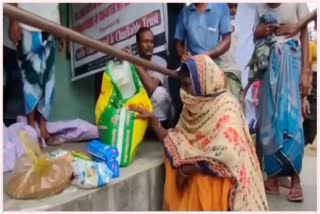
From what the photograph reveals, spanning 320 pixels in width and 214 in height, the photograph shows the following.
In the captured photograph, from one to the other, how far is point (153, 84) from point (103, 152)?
0.85 metres

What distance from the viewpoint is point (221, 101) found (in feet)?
6.12

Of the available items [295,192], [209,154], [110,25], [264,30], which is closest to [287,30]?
[264,30]

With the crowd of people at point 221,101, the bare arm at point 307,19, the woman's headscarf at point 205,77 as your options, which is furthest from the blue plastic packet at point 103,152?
the bare arm at point 307,19

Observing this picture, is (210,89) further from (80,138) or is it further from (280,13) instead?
(80,138)

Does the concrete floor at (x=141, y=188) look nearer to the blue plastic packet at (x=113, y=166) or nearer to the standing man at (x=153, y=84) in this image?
the blue plastic packet at (x=113, y=166)

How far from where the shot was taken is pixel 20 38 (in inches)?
89.9

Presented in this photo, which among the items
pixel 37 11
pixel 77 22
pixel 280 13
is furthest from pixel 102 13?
pixel 280 13

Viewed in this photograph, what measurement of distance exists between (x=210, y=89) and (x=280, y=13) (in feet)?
3.13

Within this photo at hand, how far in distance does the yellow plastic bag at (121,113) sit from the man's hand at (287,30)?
0.97 m

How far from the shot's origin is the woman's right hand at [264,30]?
8.23 feet

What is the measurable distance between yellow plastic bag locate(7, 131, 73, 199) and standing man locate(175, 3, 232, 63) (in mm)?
1275

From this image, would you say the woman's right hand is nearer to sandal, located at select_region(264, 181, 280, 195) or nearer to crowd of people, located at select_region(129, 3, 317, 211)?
crowd of people, located at select_region(129, 3, 317, 211)

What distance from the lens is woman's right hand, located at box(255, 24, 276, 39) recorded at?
98.8 inches

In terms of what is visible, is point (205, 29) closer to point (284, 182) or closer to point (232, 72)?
point (232, 72)
